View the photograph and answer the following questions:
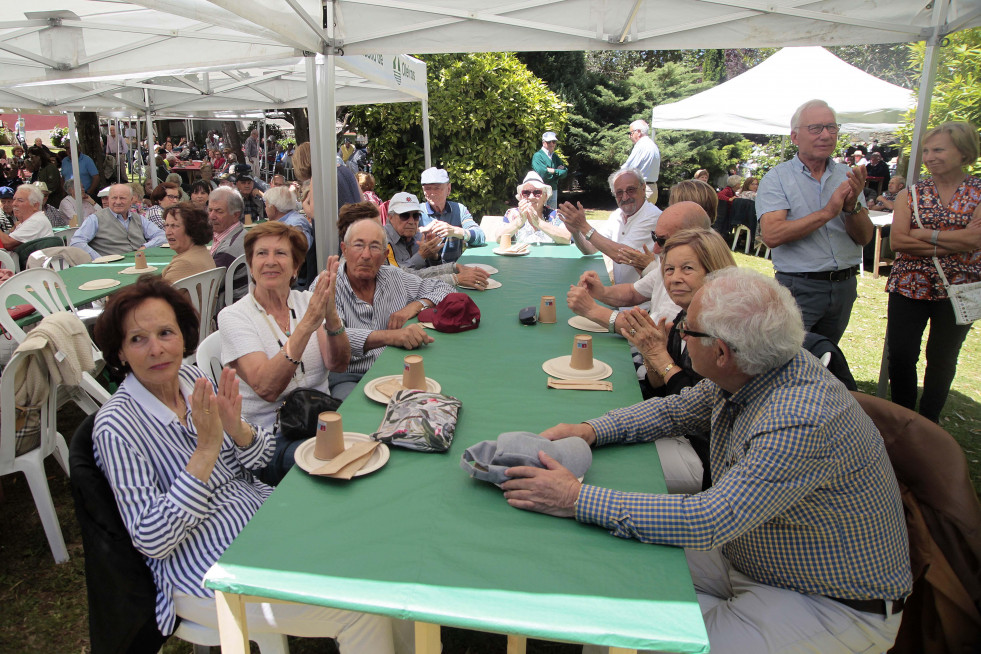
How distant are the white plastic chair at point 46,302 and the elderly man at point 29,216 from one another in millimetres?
2849

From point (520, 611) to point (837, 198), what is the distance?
2904 mm

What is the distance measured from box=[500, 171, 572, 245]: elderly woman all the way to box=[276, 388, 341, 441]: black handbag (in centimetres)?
337

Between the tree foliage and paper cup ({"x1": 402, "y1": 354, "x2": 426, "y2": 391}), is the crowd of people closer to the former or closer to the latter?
paper cup ({"x1": 402, "y1": 354, "x2": 426, "y2": 391})

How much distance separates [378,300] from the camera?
10.8 ft

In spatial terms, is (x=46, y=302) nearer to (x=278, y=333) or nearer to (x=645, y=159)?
(x=278, y=333)

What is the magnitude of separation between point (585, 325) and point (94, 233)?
500cm

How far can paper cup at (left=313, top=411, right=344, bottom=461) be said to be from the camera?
1653 mm

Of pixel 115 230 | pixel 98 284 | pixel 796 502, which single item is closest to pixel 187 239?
pixel 98 284

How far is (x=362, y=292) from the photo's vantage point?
3311 millimetres

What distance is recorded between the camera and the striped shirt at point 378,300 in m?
3.12

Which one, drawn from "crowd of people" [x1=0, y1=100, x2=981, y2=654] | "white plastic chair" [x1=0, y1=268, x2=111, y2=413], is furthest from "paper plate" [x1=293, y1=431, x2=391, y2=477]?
"white plastic chair" [x1=0, y1=268, x2=111, y2=413]

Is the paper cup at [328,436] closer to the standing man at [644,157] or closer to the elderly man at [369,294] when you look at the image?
the elderly man at [369,294]

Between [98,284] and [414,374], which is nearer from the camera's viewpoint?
[414,374]

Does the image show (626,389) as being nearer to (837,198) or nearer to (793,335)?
(793,335)
